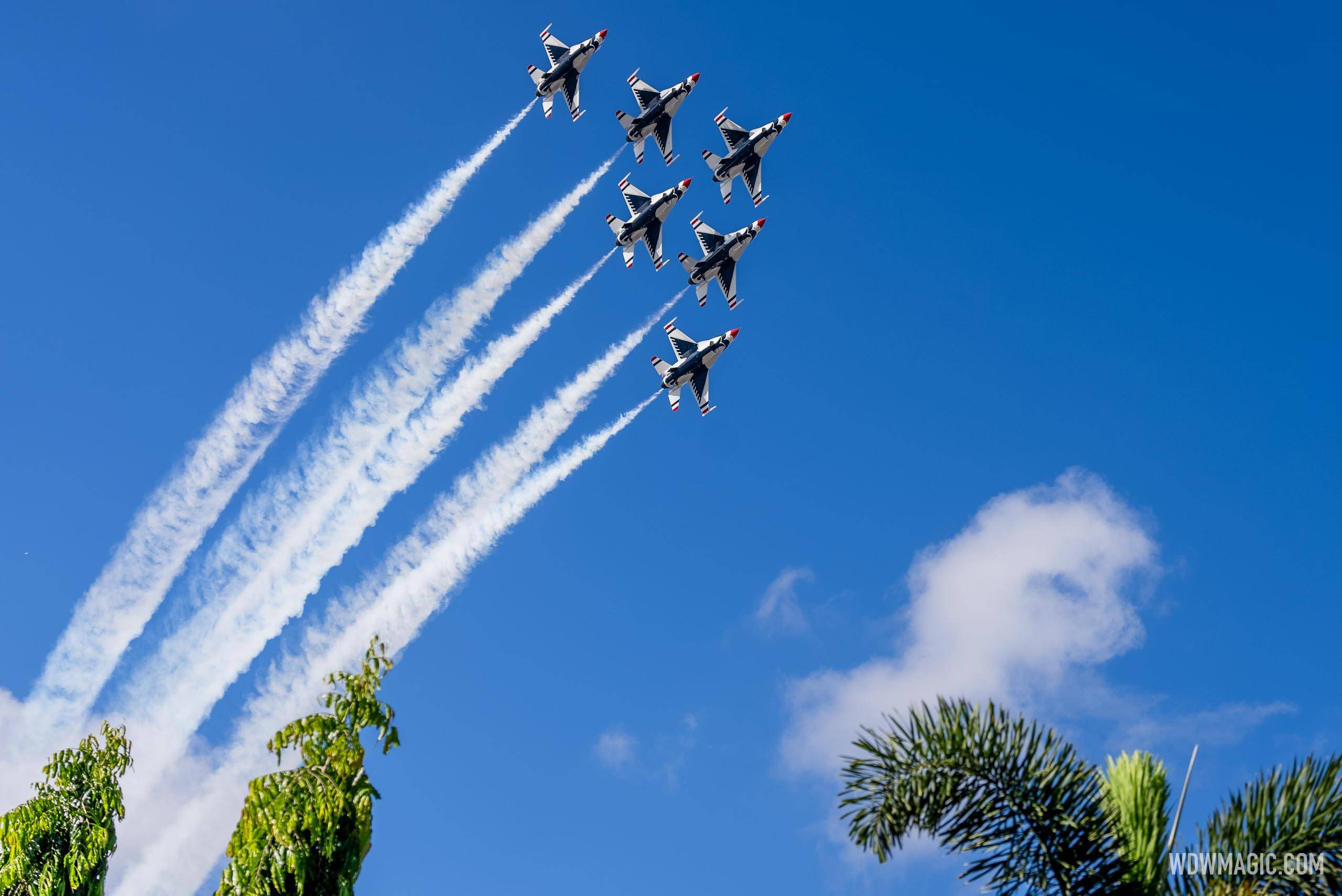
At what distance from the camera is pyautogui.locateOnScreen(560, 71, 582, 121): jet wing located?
93.2 m

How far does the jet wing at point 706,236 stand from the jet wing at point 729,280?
177cm

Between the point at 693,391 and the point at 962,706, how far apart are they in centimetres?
8258

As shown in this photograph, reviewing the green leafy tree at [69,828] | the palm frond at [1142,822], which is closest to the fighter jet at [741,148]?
the green leafy tree at [69,828]

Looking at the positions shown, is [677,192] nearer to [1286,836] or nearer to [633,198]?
[633,198]

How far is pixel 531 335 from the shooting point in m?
93.6

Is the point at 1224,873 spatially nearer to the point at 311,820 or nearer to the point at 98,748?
the point at 311,820

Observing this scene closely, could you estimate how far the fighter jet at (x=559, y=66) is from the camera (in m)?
91.8

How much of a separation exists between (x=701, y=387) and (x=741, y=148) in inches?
777

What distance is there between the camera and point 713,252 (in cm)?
9769

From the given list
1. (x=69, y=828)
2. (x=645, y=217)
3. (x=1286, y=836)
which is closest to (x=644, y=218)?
(x=645, y=217)

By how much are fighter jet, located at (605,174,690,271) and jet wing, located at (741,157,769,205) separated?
190 inches

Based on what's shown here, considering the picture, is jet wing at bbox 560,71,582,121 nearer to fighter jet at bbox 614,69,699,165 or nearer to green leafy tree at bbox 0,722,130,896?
fighter jet at bbox 614,69,699,165

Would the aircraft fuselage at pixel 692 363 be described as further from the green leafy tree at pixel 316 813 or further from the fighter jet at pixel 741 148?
the green leafy tree at pixel 316 813

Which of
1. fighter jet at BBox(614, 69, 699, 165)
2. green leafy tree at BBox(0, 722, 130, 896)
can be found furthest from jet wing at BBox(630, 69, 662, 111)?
green leafy tree at BBox(0, 722, 130, 896)
